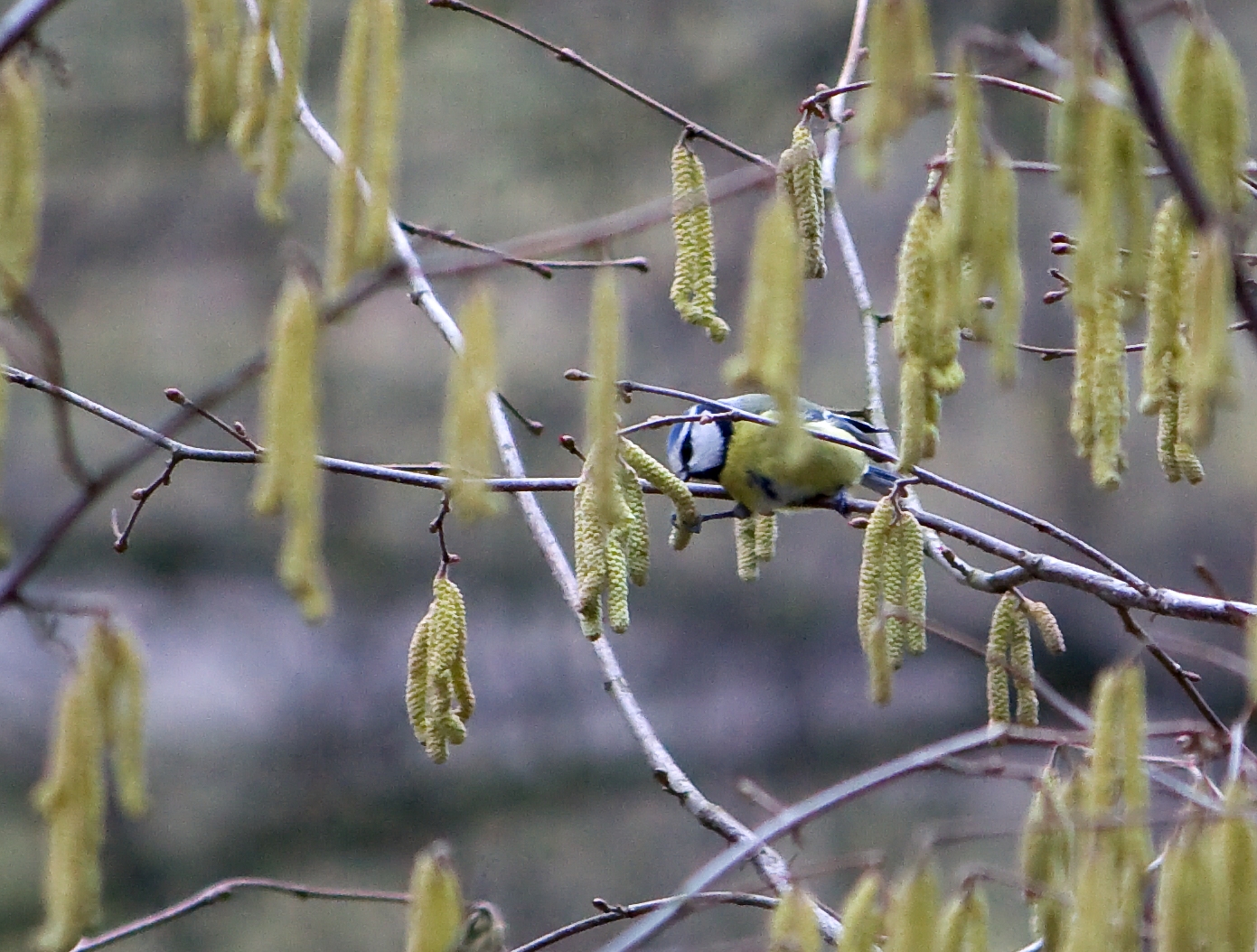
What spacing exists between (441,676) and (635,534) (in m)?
0.20

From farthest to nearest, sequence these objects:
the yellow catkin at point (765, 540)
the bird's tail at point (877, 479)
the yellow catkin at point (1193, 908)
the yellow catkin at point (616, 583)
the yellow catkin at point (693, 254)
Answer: the bird's tail at point (877, 479) → the yellow catkin at point (765, 540) → the yellow catkin at point (616, 583) → the yellow catkin at point (693, 254) → the yellow catkin at point (1193, 908)

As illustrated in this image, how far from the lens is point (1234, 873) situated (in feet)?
2.35

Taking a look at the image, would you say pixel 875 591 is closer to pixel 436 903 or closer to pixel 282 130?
pixel 436 903

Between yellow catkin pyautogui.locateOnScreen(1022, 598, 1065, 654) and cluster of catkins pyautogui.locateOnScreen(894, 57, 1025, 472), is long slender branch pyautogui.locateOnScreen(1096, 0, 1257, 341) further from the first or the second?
yellow catkin pyautogui.locateOnScreen(1022, 598, 1065, 654)

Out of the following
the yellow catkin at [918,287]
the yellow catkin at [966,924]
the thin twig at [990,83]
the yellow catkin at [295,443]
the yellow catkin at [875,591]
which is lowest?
the yellow catkin at [966,924]

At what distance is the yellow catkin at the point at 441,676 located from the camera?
1.15 m

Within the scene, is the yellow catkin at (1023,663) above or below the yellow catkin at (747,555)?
below

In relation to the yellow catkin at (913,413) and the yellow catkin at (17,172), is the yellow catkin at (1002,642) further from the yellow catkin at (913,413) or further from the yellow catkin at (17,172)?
the yellow catkin at (17,172)

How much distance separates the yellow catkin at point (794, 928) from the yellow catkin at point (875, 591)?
331 mm

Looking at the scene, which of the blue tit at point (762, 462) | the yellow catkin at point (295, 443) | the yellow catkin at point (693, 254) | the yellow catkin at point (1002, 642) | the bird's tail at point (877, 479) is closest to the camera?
the yellow catkin at point (295, 443)

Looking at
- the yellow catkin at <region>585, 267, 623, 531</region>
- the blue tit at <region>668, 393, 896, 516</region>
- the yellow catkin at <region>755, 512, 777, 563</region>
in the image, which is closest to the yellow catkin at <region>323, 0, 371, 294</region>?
the yellow catkin at <region>585, 267, 623, 531</region>

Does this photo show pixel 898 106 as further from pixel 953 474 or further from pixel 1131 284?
pixel 953 474

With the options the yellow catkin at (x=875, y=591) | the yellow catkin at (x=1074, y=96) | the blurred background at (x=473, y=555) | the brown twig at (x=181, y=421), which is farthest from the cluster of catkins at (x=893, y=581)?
the blurred background at (x=473, y=555)

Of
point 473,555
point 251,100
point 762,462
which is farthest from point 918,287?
point 473,555
